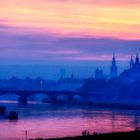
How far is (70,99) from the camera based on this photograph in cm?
15638

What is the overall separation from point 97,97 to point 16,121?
94373 mm

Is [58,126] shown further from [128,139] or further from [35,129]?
[128,139]

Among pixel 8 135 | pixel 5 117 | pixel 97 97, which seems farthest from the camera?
pixel 97 97

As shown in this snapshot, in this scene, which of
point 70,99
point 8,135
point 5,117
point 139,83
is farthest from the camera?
point 139,83

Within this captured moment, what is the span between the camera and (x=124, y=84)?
19138 cm

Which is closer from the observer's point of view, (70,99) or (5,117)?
(5,117)

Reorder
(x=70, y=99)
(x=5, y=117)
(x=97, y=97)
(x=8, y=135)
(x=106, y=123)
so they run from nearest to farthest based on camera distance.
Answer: (x=8, y=135)
(x=106, y=123)
(x=5, y=117)
(x=70, y=99)
(x=97, y=97)

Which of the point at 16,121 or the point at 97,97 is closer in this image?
the point at 16,121

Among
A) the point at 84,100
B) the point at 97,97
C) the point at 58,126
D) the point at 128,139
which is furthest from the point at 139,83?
the point at 128,139

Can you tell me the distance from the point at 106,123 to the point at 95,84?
118 m

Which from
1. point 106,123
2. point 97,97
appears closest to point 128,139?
point 106,123

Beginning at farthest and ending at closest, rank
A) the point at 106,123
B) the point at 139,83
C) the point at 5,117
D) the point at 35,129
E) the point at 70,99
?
the point at 139,83, the point at 70,99, the point at 5,117, the point at 106,123, the point at 35,129

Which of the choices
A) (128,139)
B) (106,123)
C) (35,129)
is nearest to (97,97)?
(106,123)

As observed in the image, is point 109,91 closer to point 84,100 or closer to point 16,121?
point 84,100
